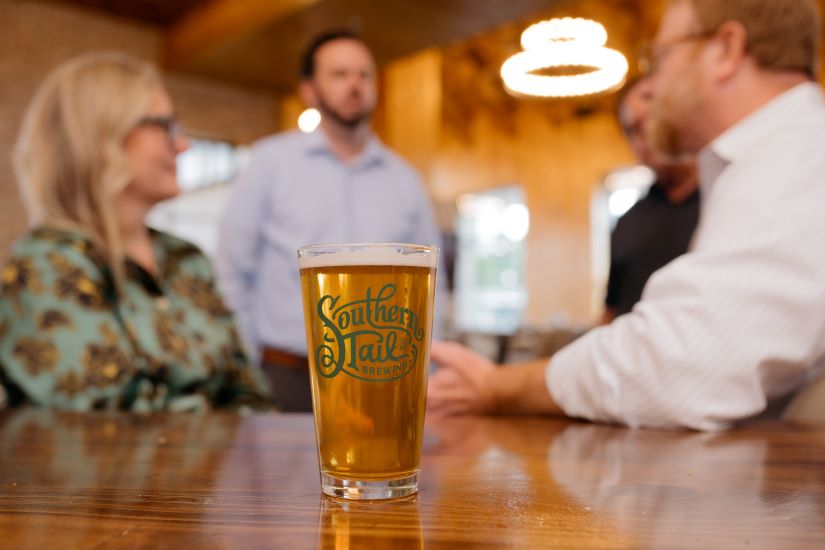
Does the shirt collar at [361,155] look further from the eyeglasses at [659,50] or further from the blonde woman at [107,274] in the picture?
the eyeglasses at [659,50]

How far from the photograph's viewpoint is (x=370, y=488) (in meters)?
0.50

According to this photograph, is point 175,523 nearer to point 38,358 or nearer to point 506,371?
point 506,371

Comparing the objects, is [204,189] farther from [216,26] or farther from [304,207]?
[304,207]

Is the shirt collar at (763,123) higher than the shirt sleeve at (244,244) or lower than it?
higher

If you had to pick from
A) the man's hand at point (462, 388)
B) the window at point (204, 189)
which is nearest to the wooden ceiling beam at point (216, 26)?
the window at point (204, 189)

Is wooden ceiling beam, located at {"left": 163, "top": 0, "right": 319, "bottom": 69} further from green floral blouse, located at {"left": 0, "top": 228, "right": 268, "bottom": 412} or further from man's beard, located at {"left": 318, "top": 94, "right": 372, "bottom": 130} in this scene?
green floral blouse, located at {"left": 0, "top": 228, "right": 268, "bottom": 412}

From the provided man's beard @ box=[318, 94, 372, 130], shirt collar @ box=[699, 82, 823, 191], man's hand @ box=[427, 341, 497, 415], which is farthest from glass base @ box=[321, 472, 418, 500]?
man's beard @ box=[318, 94, 372, 130]

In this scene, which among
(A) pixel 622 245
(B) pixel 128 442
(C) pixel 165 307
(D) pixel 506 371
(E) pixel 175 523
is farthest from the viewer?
(A) pixel 622 245

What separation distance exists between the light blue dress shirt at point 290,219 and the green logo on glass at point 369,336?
2.12m

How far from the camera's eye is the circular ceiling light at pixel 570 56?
471 cm

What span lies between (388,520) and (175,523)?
130mm

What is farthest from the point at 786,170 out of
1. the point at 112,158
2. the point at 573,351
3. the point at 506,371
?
the point at 112,158

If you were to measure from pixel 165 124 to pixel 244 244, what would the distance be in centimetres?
104

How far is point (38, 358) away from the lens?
131cm
